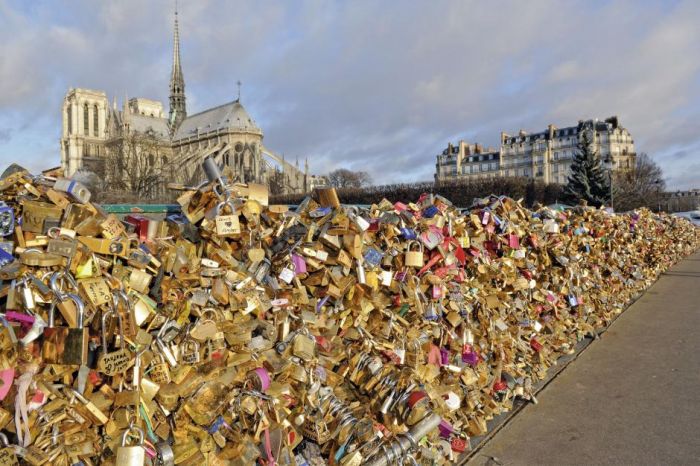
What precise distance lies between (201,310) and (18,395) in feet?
2.31

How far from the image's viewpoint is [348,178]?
9781 cm

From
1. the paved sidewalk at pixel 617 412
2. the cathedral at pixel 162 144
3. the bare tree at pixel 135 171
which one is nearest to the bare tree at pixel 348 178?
the cathedral at pixel 162 144

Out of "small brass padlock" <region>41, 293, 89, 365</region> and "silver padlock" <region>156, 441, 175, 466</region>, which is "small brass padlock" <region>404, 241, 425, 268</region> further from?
"small brass padlock" <region>41, 293, 89, 365</region>

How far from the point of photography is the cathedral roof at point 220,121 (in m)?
76.8

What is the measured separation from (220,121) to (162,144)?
9610 mm

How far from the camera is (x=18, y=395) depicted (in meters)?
1.68

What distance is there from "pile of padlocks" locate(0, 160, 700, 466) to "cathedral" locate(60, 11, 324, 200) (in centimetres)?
4297

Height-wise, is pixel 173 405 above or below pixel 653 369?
above

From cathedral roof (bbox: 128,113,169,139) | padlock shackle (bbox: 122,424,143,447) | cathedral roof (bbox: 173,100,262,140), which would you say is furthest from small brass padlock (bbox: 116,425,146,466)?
cathedral roof (bbox: 128,113,169,139)

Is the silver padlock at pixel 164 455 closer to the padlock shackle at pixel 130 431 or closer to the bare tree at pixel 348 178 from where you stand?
the padlock shackle at pixel 130 431

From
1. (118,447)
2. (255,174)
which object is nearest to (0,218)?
(118,447)

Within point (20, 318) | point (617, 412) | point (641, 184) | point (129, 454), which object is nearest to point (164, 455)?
point (129, 454)

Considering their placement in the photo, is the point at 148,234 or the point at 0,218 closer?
the point at 0,218

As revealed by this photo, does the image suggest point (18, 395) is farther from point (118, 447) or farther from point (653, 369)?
point (653, 369)
